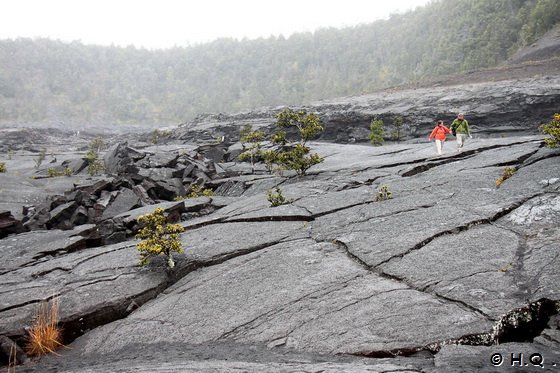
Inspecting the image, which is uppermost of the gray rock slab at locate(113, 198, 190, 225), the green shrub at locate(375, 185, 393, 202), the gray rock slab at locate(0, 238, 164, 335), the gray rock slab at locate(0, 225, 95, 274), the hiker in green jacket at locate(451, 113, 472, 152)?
the hiker in green jacket at locate(451, 113, 472, 152)

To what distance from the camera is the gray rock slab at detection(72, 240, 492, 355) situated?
5.68 m

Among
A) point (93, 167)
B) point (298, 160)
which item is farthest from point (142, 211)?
point (93, 167)

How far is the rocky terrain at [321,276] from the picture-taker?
5.46 metres

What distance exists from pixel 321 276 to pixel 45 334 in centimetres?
502

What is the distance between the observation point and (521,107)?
27609mm

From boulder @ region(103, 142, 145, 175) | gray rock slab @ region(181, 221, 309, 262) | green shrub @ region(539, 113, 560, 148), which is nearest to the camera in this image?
gray rock slab @ region(181, 221, 309, 262)

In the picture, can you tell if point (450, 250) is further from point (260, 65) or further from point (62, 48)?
point (62, 48)

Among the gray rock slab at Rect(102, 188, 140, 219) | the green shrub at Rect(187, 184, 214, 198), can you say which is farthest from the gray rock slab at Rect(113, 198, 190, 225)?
the green shrub at Rect(187, 184, 214, 198)

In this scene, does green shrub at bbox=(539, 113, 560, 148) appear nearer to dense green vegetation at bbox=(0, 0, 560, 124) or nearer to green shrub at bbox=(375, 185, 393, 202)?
green shrub at bbox=(375, 185, 393, 202)

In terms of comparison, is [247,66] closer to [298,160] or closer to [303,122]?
[303,122]

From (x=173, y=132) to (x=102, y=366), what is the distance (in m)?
40.0

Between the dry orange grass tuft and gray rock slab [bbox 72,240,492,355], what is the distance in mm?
451

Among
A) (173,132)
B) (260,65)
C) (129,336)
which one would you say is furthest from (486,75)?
(260,65)

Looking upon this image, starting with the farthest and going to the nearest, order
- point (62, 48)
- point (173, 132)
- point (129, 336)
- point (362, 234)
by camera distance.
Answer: point (62, 48) < point (173, 132) < point (362, 234) < point (129, 336)
